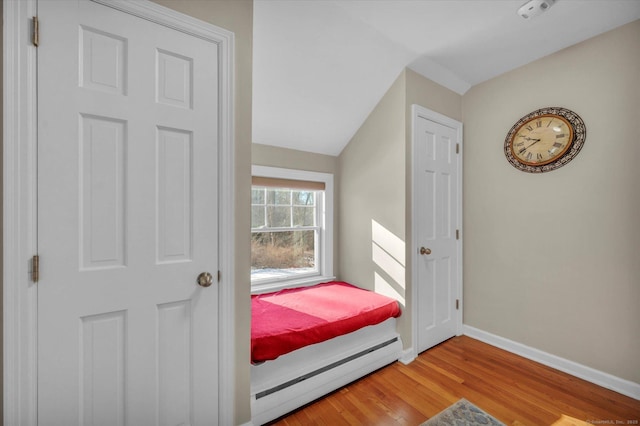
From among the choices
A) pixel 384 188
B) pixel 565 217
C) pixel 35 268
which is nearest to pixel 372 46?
pixel 384 188

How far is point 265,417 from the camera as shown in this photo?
158 centimetres

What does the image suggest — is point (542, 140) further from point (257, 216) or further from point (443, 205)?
point (257, 216)

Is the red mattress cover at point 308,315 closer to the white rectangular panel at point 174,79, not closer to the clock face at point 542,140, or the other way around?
the white rectangular panel at point 174,79

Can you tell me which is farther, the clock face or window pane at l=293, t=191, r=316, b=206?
window pane at l=293, t=191, r=316, b=206

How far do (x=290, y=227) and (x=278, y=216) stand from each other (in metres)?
0.17

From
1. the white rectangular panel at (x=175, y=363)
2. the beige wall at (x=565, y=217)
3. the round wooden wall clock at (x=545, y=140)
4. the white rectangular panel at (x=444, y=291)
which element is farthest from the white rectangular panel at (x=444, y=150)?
the white rectangular panel at (x=175, y=363)

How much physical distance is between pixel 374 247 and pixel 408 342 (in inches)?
32.9

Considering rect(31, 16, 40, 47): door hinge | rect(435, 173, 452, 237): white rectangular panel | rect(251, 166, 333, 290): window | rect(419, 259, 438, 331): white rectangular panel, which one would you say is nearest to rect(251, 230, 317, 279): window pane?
rect(251, 166, 333, 290): window

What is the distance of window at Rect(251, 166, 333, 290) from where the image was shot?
264cm

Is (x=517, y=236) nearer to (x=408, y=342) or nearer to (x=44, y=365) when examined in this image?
(x=408, y=342)

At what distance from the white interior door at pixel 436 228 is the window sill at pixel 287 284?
101 cm

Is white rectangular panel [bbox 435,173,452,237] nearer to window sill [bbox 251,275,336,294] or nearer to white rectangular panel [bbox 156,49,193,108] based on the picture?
window sill [bbox 251,275,336,294]

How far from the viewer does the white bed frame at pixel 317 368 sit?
1606 millimetres

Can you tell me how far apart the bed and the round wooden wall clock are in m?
1.62
